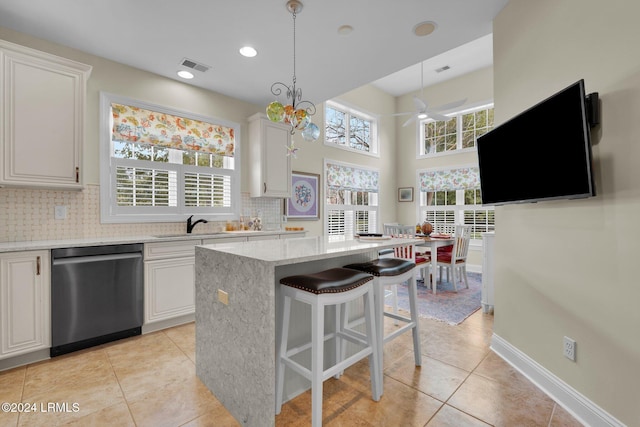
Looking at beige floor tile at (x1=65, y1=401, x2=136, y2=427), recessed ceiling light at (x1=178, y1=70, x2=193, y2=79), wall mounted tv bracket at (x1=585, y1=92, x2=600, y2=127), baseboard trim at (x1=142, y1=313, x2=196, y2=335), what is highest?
recessed ceiling light at (x1=178, y1=70, x2=193, y2=79)

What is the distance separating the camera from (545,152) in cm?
178

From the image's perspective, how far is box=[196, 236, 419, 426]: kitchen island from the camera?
4.72 ft

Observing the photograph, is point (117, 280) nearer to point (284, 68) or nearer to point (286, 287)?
point (286, 287)

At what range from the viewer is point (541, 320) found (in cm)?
198

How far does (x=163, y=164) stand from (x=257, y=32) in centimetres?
185

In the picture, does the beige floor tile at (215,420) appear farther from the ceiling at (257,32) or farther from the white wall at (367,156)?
the white wall at (367,156)

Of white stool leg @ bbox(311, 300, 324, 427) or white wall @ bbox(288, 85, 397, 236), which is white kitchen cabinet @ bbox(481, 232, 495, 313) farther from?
white wall @ bbox(288, 85, 397, 236)

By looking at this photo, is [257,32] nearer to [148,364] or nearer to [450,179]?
[148,364]

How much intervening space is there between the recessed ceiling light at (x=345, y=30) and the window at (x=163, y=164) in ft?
6.75

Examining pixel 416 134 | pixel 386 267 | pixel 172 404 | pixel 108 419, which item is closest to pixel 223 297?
pixel 172 404

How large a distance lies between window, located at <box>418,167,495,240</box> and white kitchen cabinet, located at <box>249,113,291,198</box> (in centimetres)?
361

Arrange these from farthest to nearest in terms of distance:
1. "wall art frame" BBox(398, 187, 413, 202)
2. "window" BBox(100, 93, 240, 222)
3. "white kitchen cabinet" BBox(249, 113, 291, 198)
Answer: "wall art frame" BBox(398, 187, 413, 202), "white kitchen cabinet" BBox(249, 113, 291, 198), "window" BBox(100, 93, 240, 222)

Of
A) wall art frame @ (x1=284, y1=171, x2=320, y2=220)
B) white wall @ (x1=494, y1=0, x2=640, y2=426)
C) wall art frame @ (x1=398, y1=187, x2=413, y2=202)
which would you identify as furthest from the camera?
wall art frame @ (x1=398, y1=187, x2=413, y2=202)

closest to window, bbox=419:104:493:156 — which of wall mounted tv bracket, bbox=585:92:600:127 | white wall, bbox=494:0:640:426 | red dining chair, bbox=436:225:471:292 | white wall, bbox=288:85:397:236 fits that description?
white wall, bbox=288:85:397:236
